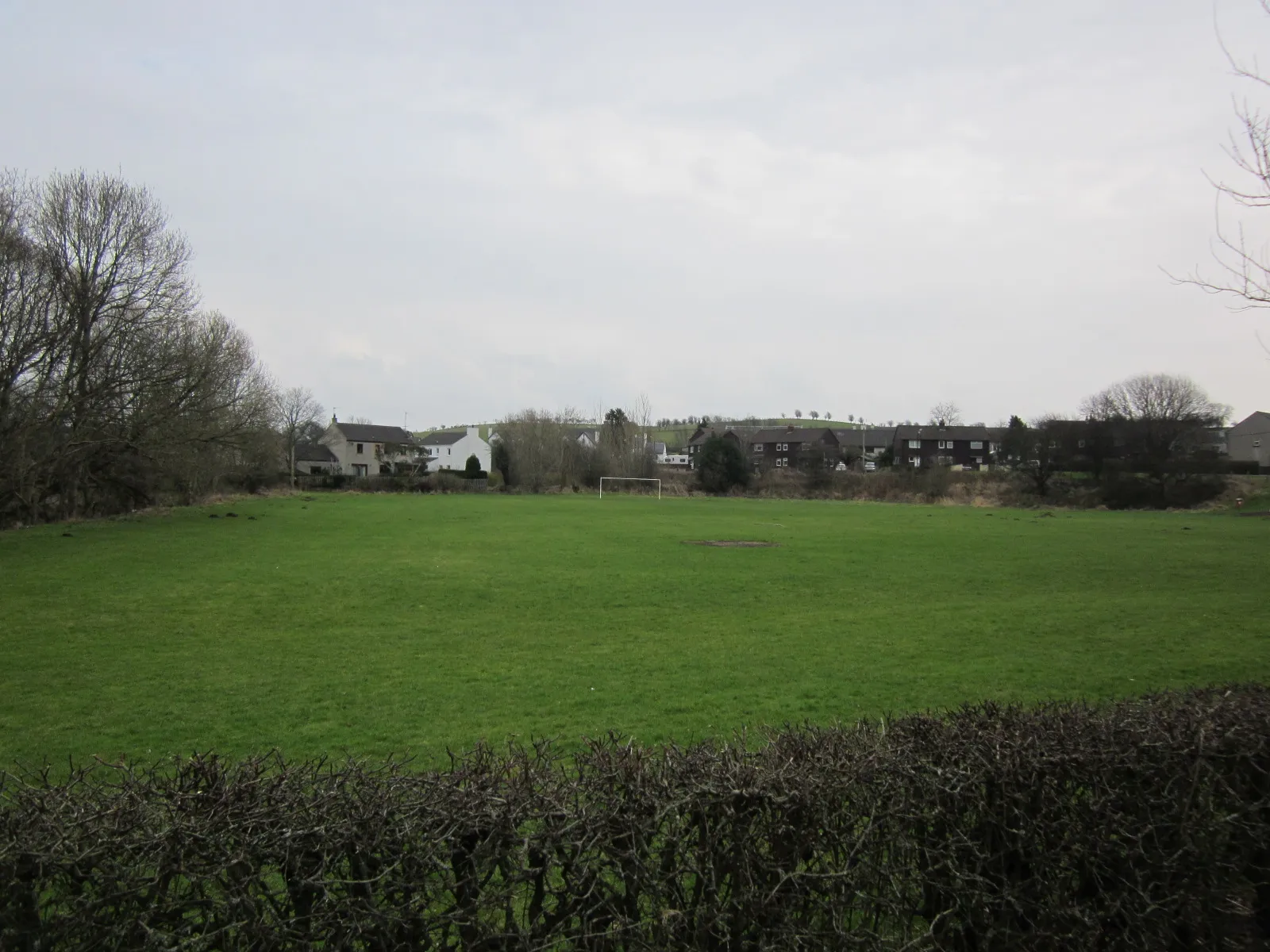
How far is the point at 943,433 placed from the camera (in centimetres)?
9369

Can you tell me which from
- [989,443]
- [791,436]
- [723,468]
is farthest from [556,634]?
[791,436]

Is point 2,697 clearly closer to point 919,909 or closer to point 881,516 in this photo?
point 919,909

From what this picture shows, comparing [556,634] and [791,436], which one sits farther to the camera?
[791,436]

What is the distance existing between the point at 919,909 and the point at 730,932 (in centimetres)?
75

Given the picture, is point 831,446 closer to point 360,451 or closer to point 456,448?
point 456,448

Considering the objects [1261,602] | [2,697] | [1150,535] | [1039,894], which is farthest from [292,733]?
[1150,535]

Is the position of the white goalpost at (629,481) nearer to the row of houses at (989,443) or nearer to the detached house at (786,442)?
the row of houses at (989,443)

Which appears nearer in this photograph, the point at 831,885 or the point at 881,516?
the point at 831,885

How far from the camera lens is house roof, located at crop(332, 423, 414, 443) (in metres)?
92.2

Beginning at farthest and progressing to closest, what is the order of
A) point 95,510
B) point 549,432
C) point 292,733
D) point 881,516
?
1. point 549,432
2. point 881,516
3. point 95,510
4. point 292,733

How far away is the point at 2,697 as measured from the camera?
318 inches

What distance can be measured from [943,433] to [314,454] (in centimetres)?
7400

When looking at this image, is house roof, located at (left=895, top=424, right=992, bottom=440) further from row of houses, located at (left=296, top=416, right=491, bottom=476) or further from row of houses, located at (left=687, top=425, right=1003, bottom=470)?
row of houses, located at (left=296, top=416, right=491, bottom=476)

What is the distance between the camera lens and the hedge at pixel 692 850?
2301mm
